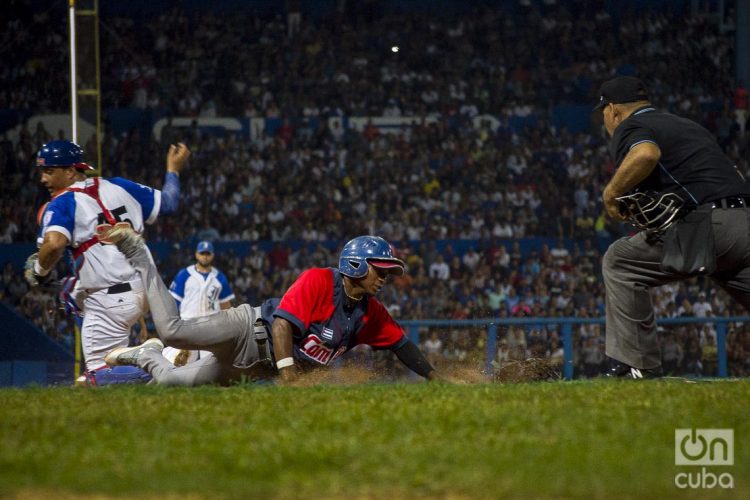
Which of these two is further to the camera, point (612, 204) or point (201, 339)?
point (201, 339)

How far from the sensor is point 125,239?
7.80m

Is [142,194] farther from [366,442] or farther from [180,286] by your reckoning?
[180,286]

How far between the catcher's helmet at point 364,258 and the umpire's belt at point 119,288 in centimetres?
190

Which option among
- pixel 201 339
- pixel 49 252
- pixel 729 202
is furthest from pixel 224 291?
pixel 729 202

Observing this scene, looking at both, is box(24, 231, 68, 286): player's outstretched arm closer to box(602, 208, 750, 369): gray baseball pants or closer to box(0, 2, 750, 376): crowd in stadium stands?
box(602, 208, 750, 369): gray baseball pants

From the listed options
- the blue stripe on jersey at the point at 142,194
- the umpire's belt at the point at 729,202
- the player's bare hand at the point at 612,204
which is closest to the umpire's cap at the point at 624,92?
the player's bare hand at the point at 612,204

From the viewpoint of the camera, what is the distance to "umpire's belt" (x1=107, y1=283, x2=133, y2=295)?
8.57 meters

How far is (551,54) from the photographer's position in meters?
30.3

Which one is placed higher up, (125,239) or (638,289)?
(125,239)

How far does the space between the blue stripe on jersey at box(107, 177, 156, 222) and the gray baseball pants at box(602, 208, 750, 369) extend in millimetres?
3944

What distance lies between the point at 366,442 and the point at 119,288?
453 cm

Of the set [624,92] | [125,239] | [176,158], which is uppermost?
[624,92]

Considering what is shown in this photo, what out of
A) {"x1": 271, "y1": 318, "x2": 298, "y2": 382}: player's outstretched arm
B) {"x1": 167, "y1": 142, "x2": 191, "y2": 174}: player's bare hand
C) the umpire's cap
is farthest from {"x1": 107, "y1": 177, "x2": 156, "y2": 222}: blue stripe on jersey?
the umpire's cap

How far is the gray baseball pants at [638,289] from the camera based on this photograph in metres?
7.05
